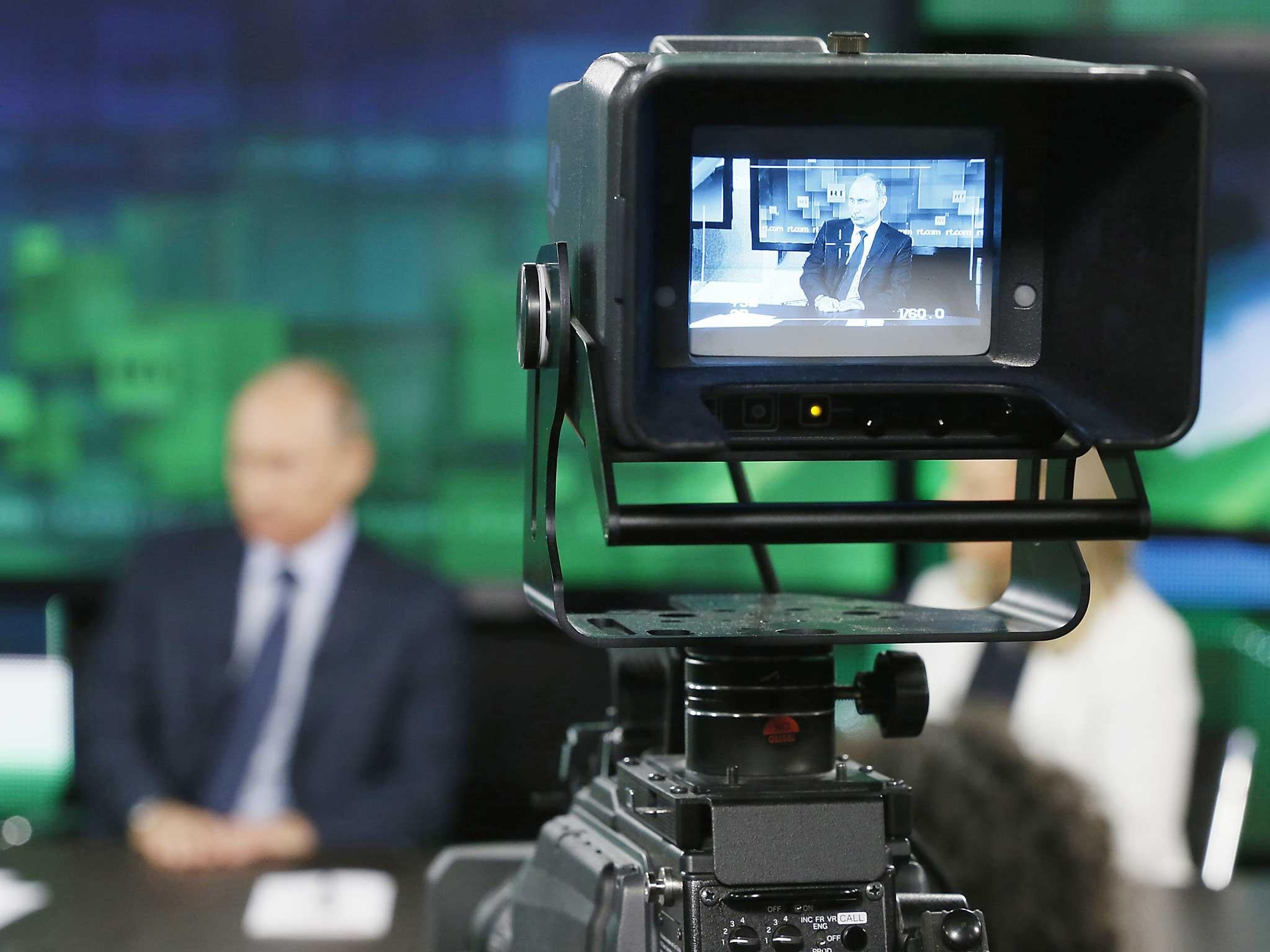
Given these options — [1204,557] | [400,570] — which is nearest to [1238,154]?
[1204,557]

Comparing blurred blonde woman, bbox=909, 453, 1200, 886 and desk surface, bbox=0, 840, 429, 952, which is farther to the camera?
blurred blonde woman, bbox=909, 453, 1200, 886

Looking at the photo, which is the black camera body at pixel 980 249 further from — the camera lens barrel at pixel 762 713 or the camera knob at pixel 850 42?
the camera lens barrel at pixel 762 713

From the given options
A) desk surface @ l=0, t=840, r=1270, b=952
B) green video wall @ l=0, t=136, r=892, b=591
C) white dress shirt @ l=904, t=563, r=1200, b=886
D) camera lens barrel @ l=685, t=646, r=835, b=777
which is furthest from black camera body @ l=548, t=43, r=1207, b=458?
green video wall @ l=0, t=136, r=892, b=591

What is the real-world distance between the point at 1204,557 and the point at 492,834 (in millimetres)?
1668

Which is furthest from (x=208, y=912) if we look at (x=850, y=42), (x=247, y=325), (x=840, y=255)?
(x=247, y=325)

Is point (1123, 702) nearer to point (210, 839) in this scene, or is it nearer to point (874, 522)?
point (210, 839)

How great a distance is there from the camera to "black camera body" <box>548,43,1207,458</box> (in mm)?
913

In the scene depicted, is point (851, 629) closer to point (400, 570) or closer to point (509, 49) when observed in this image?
point (400, 570)

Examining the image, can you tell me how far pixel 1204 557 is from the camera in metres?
3.66

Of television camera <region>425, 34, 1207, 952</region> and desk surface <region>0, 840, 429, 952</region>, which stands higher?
television camera <region>425, 34, 1207, 952</region>

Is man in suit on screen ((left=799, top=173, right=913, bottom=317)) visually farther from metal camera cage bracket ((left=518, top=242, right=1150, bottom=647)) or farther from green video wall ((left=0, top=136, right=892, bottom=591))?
green video wall ((left=0, top=136, right=892, bottom=591))

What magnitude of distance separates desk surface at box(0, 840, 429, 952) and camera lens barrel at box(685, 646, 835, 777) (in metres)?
0.94

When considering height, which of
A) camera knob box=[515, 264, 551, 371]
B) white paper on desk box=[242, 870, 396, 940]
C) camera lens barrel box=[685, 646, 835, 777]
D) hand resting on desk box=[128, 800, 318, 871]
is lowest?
hand resting on desk box=[128, 800, 318, 871]

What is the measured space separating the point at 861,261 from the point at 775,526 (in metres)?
0.18
